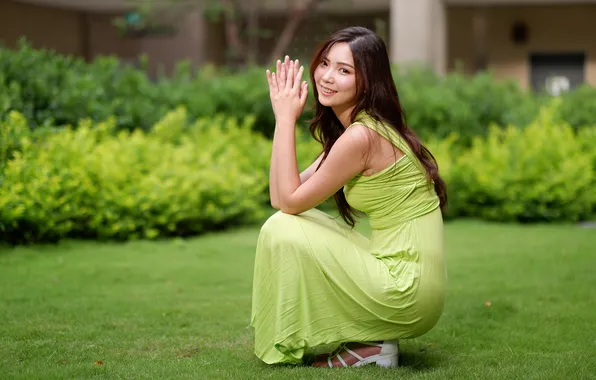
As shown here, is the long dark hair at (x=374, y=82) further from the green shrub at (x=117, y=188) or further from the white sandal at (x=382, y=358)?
the green shrub at (x=117, y=188)

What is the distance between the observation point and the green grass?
3.68 metres

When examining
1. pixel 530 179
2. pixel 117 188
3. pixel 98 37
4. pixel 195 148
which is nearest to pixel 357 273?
pixel 117 188

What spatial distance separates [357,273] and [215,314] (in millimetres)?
1573

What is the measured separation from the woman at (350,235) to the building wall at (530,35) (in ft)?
55.1

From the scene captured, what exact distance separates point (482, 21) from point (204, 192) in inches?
533

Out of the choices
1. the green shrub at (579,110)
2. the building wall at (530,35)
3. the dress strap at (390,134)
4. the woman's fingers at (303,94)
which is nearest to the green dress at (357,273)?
the dress strap at (390,134)

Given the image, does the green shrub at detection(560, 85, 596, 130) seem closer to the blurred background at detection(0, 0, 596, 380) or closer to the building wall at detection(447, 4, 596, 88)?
the blurred background at detection(0, 0, 596, 380)

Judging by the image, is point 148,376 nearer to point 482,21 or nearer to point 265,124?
point 265,124

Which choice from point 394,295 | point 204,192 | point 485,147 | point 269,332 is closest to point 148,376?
point 269,332

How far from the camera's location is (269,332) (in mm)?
3584

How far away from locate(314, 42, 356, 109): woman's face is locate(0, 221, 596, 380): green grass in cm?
116

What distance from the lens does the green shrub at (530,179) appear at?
8.72m

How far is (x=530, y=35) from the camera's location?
65.5 feet

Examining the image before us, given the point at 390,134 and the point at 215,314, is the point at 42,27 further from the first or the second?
the point at 390,134
